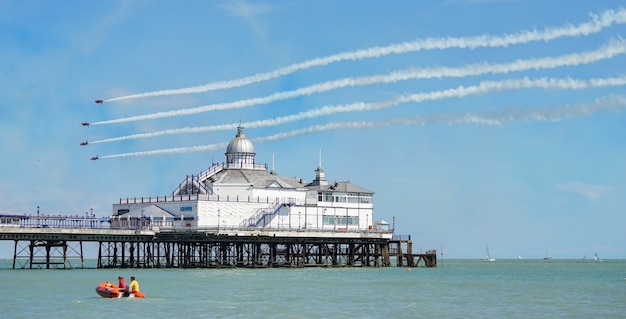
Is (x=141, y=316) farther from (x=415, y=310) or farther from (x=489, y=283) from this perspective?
(x=489, y=283)

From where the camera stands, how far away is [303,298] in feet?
239

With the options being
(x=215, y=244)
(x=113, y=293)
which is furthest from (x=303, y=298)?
(x=215, y=244)

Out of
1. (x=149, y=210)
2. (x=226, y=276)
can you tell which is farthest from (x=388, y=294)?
(x=149, y=210)

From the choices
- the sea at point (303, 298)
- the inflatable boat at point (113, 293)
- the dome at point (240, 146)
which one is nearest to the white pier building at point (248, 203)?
the dome at point (240, 146)

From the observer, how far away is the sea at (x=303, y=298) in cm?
6244

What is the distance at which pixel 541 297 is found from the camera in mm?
76812

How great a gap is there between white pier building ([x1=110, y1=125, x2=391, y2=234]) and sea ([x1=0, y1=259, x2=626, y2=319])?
2184 centimetres

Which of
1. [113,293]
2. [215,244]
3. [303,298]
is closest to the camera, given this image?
[113,293]

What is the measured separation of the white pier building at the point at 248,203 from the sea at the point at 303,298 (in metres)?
21.8

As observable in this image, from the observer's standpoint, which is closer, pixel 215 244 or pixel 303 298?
pixel 303 298

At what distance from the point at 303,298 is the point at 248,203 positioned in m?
56.4

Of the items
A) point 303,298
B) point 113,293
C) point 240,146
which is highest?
point 240,146

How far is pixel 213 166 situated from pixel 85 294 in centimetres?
6156

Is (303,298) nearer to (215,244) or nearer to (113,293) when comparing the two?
(113,293)
